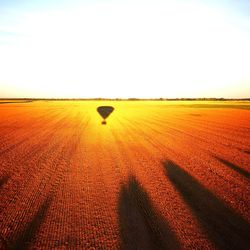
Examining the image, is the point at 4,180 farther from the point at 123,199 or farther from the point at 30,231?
the point at 123,199

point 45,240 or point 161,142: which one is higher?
point 45,240

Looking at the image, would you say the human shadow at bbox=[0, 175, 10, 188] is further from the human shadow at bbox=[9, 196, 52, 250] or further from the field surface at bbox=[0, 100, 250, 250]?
the human shadow at bbox=[9, 196, 52, 250]

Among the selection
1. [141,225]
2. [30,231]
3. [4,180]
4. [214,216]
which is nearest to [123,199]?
[141,225]

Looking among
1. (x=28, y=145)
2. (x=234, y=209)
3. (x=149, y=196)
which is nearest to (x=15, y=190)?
(x=149, y=196)

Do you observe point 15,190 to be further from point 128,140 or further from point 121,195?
point 128,140

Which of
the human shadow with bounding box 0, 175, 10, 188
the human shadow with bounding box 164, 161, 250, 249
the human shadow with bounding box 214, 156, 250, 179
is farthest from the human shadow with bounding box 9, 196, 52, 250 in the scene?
the human shadow with bounding box 214, 156, 250, 179

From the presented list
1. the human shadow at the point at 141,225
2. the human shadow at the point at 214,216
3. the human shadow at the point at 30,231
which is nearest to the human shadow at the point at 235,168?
the human shadow at the point at 214,216

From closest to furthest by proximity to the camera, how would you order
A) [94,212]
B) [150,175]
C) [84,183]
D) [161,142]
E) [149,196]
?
[94,212] < [149,196] < [84,183] < [150,175] < [161,142]
